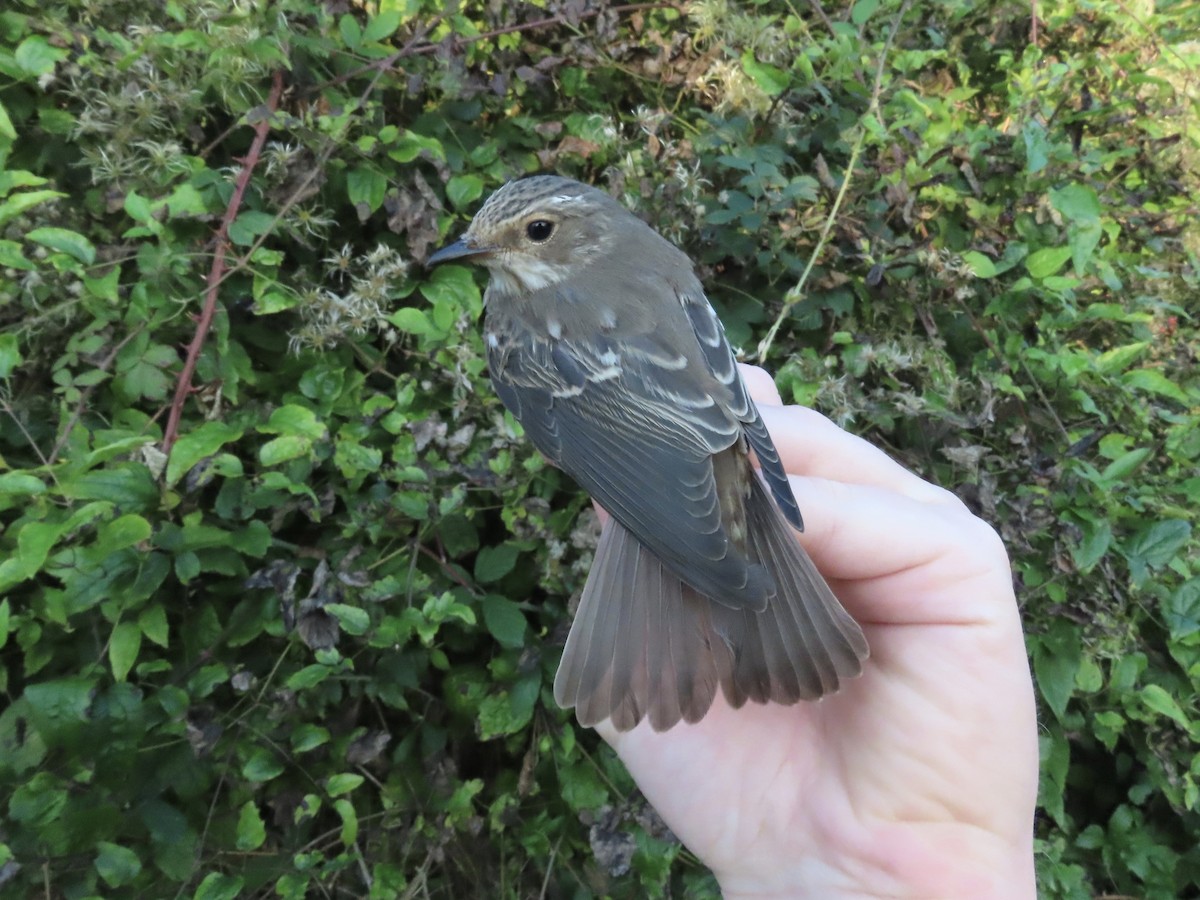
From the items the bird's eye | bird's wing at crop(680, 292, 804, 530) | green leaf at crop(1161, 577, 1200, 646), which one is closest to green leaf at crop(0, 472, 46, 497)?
the bird's eye

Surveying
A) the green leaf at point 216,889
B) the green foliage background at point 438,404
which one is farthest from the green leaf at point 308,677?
the green leaf at point 216,889

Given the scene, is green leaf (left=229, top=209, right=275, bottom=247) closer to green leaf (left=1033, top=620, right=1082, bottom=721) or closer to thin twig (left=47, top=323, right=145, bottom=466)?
thin twig (left=47, top=323, right=145, bottom=466)

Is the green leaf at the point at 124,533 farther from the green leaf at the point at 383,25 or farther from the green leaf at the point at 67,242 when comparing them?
the green leaf at the point at 383,25

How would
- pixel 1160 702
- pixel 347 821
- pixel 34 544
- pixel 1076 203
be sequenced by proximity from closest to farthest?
1. pixel 34 544
2. pixel 347 821
3. pixel 1160 702
4. pixel 1076 203

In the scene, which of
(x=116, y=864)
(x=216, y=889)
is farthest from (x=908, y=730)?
(x=116, y=864)

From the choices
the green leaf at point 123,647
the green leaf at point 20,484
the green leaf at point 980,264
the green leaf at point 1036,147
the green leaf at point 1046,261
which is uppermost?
the green leaf at point 1036,147

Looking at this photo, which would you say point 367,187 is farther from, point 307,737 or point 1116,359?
point 1116,359
